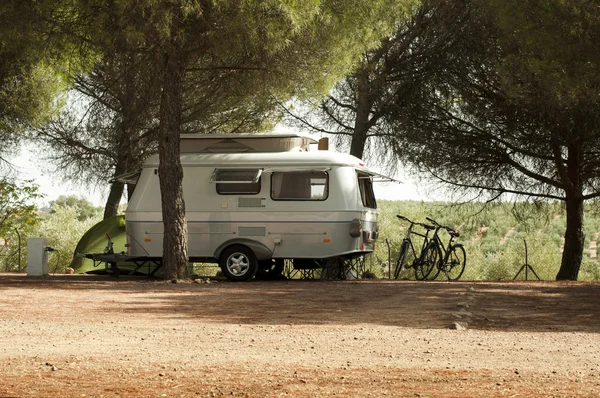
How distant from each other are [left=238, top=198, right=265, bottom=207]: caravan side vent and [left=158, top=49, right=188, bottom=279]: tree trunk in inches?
41.0

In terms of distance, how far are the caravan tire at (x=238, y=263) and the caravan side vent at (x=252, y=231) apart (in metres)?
0.26

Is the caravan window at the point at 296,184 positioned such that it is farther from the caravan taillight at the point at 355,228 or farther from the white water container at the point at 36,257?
the white water container at the point at 36,257

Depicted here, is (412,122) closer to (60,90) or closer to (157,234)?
(157,234)

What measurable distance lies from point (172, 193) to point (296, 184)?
2129 mm

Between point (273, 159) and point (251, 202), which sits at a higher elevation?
point (273, 159)

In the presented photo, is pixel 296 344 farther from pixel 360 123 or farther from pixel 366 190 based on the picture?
pixel 360 123

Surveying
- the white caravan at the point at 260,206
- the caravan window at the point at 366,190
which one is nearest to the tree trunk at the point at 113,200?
the white caravan at the point at 260,206

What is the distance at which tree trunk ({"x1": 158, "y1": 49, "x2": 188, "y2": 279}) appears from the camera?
1623 cm

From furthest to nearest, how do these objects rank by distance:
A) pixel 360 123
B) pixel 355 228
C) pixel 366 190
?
1. pixel 360 123
2. pixel 366 190
3. pixel 355 228

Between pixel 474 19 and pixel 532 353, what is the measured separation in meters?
14.1

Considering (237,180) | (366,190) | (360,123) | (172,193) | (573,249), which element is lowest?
(573,249)

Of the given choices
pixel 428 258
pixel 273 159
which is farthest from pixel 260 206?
pixel 428 258

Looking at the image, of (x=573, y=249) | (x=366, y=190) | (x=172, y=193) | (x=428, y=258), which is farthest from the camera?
(x=573, y=249)

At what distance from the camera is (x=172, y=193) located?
53.2 ft
